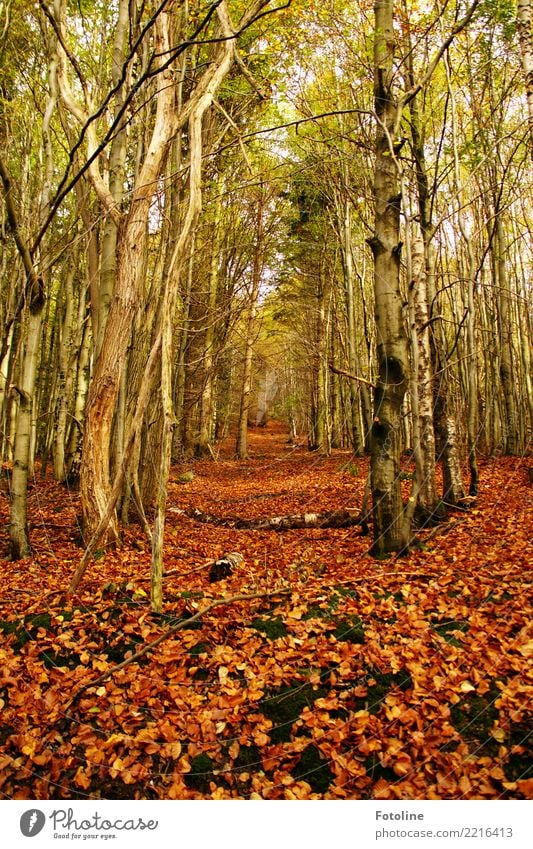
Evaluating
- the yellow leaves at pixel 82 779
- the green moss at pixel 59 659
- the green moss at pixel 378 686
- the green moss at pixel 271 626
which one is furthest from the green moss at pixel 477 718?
the green moss at pixel 59 659

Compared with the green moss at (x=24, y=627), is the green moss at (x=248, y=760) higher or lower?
lower

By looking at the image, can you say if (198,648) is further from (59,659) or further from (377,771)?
(377,771)

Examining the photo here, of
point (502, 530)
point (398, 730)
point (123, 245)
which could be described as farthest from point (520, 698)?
point (123, 245)

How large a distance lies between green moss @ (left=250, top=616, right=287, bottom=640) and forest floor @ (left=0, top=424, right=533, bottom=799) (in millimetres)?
14

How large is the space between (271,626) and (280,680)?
58 centimetres

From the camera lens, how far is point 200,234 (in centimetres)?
1261

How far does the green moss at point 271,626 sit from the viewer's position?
328 centimetres

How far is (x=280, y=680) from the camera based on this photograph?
2.81m

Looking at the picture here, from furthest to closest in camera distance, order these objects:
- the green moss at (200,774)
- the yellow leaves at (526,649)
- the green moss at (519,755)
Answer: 1. the yellow leaves at (526,649)
2. the green moss at (200,774)
3. the green moss at (519,755)

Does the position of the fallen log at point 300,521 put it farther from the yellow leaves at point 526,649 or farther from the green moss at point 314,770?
the green moss at point 314,770

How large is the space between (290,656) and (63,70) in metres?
5.58

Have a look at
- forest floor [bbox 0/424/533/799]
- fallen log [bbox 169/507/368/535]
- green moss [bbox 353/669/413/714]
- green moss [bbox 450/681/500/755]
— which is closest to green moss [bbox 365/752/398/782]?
forest floor [bbox 0/424/533/799]

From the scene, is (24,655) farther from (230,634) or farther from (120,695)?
(230,634)

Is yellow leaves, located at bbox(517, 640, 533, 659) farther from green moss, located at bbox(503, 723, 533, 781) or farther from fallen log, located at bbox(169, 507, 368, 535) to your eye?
fallen log, located at bbox(169, 507, 368, 535)
